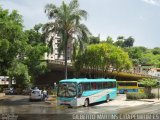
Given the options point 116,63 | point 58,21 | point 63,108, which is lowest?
point 63,108

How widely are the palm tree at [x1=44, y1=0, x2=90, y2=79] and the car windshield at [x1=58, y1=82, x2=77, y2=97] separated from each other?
1175cm

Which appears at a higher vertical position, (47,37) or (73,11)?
(73,11)

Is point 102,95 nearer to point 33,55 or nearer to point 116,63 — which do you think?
point 33,55

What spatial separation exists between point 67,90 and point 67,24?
45.1 feet

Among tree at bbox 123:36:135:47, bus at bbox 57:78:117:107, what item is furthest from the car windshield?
tree at bbox 123:36:135:47

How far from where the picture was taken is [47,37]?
137 feet

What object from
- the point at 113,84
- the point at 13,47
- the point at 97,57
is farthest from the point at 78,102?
the point at 97,57

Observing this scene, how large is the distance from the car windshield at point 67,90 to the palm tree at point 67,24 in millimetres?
11754

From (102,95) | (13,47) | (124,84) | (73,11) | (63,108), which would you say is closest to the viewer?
(63,108)

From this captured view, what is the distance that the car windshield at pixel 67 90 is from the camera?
29250 mm

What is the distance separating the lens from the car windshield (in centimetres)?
2925

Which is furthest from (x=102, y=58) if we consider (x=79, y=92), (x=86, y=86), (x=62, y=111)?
(x=62, y=111)

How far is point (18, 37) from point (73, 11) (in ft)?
25.5

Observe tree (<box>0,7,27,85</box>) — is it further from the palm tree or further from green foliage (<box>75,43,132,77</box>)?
green foliage (<box>75,43,132,77</box>)
